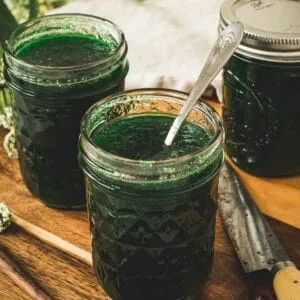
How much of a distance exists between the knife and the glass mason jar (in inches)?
3.2

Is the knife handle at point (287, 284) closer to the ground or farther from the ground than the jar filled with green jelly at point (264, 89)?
closer to the ground

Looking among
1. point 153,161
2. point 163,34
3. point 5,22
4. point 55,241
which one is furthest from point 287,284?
point 163,34

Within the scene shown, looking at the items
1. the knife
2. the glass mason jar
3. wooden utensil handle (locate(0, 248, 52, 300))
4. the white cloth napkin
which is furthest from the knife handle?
the white cloth napkin

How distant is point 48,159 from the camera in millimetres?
1138

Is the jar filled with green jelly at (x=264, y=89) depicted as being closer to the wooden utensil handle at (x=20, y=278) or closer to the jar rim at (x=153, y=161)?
the jar rim at (x=153, y=161)

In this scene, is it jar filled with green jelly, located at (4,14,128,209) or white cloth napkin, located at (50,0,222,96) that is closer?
→ jar filled with green jelly, located at (4,14,128,209)

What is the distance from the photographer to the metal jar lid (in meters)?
1.09

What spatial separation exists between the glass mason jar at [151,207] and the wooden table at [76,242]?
0.19 ft

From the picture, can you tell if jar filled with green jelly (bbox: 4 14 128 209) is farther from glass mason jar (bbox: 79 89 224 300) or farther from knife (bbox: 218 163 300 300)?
knife (bbox: 218 163 300 300)

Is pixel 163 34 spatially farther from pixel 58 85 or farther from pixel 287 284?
pixel 287 284

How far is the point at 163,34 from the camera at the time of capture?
164 centimetres

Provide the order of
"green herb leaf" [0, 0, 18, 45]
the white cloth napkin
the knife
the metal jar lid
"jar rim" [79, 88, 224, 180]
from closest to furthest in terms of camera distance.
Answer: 1. "jar rim" [79, 88, 224, 180]
2. the knife
3. the metal jar lid
4. "green herb leaf" [0, 0, 18, 45]
5. the white cloth napkin

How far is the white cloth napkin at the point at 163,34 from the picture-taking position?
150cm

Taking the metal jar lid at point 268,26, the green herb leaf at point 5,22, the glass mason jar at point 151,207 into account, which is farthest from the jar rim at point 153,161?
the green herb leaf at point 5,22
